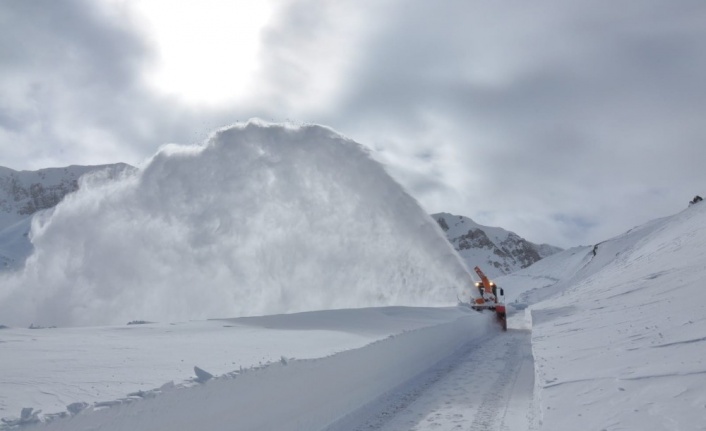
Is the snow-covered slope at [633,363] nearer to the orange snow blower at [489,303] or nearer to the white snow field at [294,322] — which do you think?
the white snow field at [294,322]

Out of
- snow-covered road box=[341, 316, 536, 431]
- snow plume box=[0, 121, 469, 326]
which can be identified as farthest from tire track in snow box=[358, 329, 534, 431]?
snow plume box=[0, 121, 469, 326]

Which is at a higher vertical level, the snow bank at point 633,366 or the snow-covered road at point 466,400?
the snow bank at point 633,366

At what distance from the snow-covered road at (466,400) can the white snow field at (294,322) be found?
0.05m

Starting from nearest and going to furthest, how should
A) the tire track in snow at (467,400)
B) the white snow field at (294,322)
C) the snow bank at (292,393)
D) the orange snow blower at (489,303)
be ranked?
the snow bank at (292,393) → the white snow field at (294,322) → the tire track in snow at (467,400) → the orange snow blower at (489,303)

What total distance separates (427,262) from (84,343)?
1373 centimetres

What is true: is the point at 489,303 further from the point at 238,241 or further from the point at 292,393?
the point at 292,393

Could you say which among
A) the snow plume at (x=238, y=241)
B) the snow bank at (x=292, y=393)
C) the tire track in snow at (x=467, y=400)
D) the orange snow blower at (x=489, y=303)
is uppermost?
the snow plume at (x=238, y=241)

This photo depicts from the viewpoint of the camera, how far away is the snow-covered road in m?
6.00

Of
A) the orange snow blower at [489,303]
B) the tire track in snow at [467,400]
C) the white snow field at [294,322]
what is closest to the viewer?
the white snow field at [294,322]

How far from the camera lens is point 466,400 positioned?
7.18m

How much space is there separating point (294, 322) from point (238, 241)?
688cm

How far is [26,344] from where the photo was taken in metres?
5.63

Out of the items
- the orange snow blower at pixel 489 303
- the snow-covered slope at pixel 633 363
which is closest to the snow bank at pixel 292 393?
the snow-covered slope at pixel 633 363

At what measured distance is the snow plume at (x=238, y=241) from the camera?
13.8m
